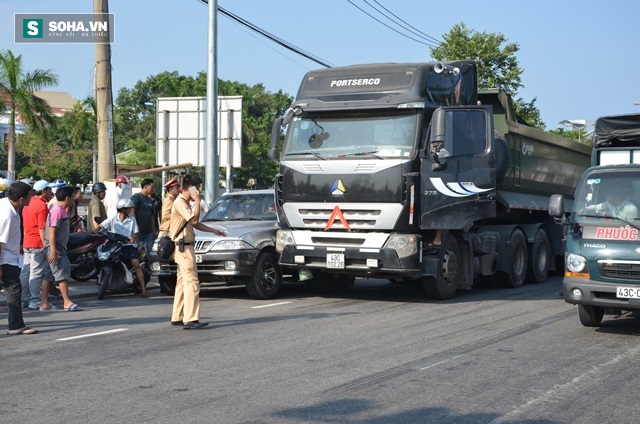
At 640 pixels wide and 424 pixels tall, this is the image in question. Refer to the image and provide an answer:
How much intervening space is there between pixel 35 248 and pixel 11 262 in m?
2.03

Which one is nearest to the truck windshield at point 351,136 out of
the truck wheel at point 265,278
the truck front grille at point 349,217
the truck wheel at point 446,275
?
the truck front grille at point 349,217

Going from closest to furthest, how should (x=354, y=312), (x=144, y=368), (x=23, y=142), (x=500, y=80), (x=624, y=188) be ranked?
(x=144, y=368)
(x=624, y=188)
(x=354, y=312)
(x=500, y=80)
(x=23, y=142)

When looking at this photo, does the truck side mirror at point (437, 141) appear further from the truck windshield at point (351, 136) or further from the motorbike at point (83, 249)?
the motorbike at point (83, 249)

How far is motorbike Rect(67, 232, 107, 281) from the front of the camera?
14.1 m

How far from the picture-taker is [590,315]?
1010 cm

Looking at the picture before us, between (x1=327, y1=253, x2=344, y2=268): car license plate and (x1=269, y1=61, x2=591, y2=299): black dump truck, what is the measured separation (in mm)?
15

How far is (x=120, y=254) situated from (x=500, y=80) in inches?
726

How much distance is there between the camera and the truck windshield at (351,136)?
12242 mm

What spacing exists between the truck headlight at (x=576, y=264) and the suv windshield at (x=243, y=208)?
592cm

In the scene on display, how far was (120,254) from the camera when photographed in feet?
44.9

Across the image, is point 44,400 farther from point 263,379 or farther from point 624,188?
point 624,188

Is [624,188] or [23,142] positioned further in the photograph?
[23,142]

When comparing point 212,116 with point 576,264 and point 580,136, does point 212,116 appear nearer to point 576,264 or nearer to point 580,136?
point 576,264

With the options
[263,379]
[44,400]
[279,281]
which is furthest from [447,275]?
[44,400]
